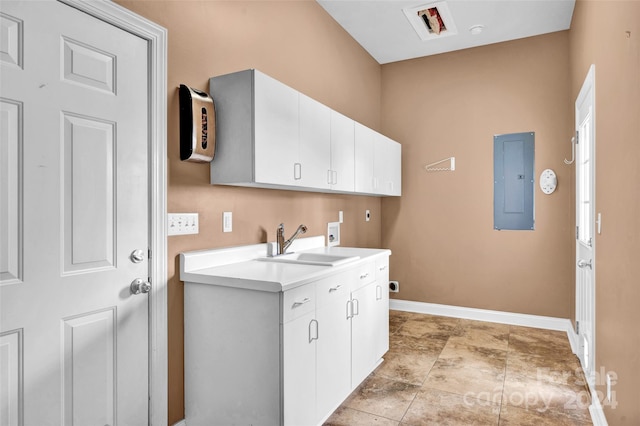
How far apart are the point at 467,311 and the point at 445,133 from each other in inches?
79.4

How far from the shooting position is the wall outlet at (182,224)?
202 centimetres

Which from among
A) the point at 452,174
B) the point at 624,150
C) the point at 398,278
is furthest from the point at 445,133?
the point at 624,150

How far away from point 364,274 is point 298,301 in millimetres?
926

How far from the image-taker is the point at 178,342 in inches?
81.6

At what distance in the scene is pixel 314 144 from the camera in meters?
2.70

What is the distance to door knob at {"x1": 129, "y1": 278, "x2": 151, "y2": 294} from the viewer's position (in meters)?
1.85

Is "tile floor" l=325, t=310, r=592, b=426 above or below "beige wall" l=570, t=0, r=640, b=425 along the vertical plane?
below

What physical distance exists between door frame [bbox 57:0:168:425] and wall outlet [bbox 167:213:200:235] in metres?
0.04

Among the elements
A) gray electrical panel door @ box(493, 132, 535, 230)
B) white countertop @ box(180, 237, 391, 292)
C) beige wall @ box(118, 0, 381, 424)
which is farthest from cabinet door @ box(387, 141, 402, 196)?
white countertop @ box(180, 237, 391, 292)

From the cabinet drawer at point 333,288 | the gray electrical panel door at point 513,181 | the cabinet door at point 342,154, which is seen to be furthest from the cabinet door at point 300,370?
the gray electrical panel door at point 513,181

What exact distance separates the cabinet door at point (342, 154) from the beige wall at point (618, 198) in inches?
65.1

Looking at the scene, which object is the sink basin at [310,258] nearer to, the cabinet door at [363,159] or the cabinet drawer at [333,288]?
the cabinet drawer at [333,288]

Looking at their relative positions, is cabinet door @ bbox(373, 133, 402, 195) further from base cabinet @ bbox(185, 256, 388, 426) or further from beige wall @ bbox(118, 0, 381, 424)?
base cabinet @ bbox(185, 256, 388, 426)

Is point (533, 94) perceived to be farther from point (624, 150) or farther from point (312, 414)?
point (312, 414)
